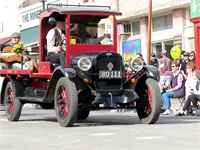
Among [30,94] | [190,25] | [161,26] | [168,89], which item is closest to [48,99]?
[30,94]

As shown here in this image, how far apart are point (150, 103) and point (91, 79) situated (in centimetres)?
127

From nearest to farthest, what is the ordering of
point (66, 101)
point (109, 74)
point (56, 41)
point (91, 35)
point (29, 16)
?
point (66, 101) → point (109, 74) → point (56, 41) → point (91, 35) → point (29, 16)

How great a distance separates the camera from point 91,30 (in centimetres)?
1486

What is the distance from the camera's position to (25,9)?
4653 centimetres

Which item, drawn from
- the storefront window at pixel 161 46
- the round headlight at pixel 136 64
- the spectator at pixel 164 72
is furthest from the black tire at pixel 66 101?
the storefront window at pixel 161 46

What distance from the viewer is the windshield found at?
567 inches

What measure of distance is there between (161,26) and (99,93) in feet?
64.8

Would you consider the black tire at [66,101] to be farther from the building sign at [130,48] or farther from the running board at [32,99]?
the building sign at [130,48]

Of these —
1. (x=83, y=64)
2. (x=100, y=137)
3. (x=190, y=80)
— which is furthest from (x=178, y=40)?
(x=100, y=137)

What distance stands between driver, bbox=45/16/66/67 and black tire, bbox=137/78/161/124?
185cm

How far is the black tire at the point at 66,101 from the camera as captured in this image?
12.8m

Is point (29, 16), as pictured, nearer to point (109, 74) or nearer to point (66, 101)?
point (109, 74)

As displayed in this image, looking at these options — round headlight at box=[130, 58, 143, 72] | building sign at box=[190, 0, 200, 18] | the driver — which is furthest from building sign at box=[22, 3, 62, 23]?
round headlight at box=[130, 58, 143, 72]

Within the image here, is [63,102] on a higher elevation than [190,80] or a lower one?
lower
